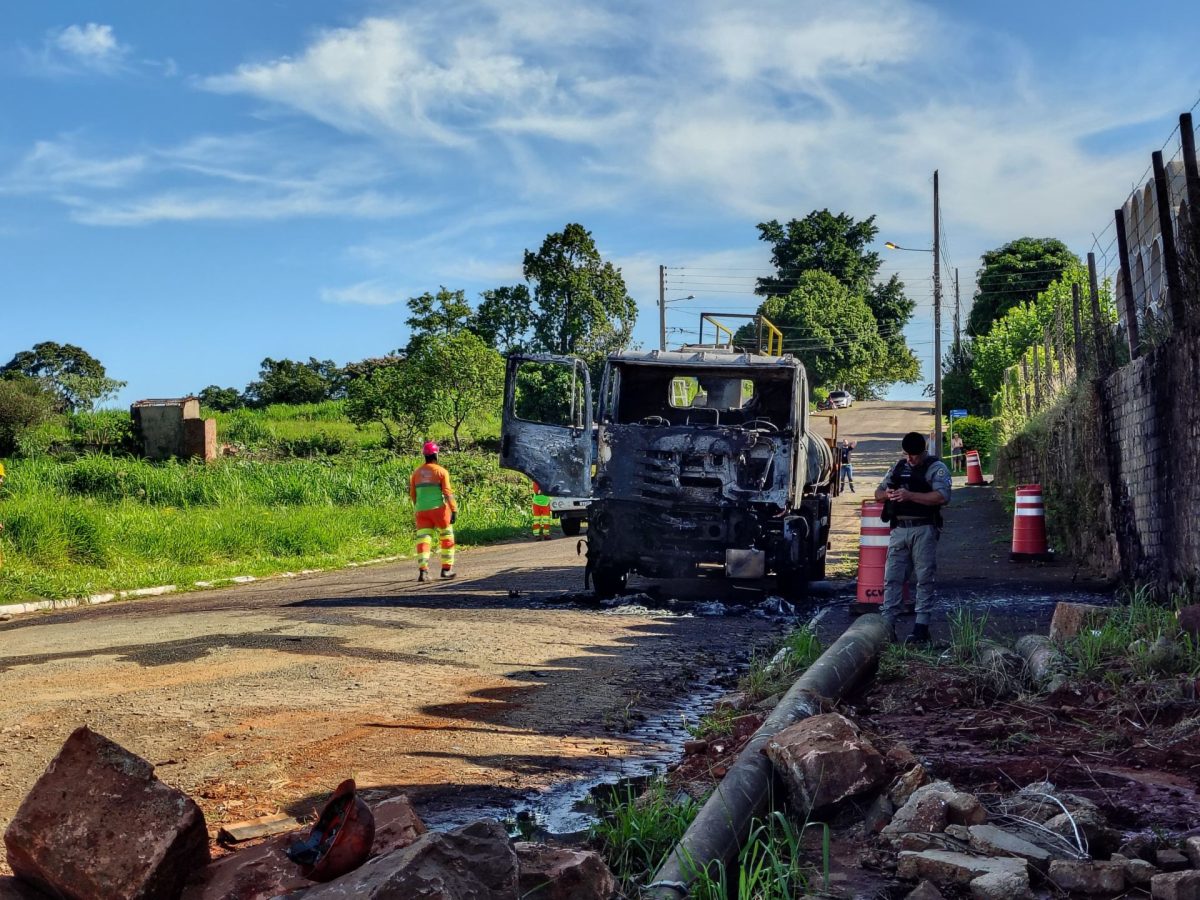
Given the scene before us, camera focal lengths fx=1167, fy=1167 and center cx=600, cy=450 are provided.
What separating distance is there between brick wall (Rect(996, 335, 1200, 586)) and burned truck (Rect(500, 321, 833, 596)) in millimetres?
3097

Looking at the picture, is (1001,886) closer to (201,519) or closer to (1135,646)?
(1135,646)

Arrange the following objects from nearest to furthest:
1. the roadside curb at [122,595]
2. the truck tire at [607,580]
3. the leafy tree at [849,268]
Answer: the truck tire at [607,580], the roadside curb at [122,595], the leafy tree at [849,268]

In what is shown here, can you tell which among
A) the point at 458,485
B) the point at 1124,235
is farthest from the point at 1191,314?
the point at 458,485

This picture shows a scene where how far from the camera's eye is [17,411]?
3694 cm

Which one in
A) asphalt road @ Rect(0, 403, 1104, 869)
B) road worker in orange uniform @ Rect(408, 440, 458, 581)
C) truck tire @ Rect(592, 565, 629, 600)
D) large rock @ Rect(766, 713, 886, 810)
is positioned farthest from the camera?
road worker in orange uniform @ Rect(408, 440, 458, 581)

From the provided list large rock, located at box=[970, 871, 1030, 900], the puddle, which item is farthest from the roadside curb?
large rock, located at box=[970, 871, 1030, 900]

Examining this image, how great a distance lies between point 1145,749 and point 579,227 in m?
54.4

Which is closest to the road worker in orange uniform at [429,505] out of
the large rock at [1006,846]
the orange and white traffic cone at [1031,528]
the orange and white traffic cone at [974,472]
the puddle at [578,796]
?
the orange and white traffic cone at [1031,528]

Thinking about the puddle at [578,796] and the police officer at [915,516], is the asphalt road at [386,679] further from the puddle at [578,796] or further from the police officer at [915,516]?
the police officer at [915,516]

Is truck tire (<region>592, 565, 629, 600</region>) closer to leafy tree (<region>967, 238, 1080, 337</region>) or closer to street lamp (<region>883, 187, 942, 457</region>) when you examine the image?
street lamp (<region>883, 187, 942, 457</region>)

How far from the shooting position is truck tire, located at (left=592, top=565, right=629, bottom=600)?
1255 centimetres

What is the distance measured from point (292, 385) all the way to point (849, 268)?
1489 inches

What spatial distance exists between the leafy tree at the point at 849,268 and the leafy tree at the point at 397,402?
42590mm

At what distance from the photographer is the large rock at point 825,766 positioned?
4.61m
